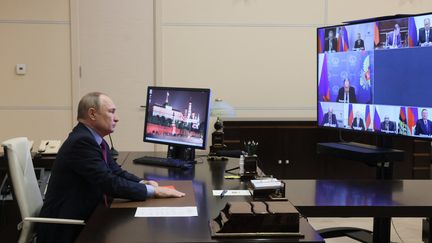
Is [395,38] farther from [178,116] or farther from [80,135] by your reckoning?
[80,135]

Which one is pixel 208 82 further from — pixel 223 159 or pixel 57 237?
pixel 57 237

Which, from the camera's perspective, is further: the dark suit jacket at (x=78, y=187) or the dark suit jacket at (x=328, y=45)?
the dark suit jacket at (x=328, y=45)

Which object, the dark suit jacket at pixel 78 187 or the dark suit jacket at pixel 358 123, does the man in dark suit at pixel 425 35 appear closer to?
the dark suit jacket at pixel 358 123

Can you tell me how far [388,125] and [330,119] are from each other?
1.90ft

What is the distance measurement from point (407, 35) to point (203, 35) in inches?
123

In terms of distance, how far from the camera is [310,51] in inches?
235

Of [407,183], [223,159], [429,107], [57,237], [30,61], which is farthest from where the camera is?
[30,61]

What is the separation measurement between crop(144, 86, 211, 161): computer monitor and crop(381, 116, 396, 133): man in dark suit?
1131 millimetres

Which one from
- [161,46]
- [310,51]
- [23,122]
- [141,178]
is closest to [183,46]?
[161,46]

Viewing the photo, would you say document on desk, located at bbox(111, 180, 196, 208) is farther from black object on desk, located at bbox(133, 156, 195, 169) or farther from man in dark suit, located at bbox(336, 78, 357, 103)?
man in dark suit, located at bbox(336, 78, 357, 103)

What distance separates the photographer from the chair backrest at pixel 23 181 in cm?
250

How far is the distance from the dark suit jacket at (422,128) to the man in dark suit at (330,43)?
0.91 meters

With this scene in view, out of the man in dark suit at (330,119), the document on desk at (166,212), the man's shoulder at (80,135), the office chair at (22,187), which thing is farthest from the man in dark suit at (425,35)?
the office chair at (22,187)

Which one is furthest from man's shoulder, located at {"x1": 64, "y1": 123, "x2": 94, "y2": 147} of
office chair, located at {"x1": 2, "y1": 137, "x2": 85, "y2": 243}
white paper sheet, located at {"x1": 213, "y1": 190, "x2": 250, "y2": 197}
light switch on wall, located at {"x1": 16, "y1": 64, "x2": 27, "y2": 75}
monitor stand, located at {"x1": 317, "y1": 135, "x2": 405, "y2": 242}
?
light switch on wall, located at {"x1": 16, "y1": 64, "x2": 27, "y2": 75}
